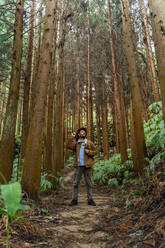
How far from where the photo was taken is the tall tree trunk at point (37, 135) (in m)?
3.96

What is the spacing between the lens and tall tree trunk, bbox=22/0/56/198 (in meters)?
3.96

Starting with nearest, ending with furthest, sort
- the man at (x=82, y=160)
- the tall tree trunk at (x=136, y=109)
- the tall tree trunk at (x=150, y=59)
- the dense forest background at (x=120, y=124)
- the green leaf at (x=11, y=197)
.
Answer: the green leaf at (x=11, y=197)
the dense forest background at (x=120, y=124)
the man at (x=82, y=160)
the tall tree trunk at (x=136, y=109)
the tall tree trunk at (x=150, y=59)

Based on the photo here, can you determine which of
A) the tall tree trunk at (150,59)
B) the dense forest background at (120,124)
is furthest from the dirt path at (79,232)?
the tall tree trunk at (150,59)

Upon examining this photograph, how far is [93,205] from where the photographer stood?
15.8ft

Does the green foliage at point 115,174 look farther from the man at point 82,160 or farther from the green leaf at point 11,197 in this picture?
the green leaf at point 11,197

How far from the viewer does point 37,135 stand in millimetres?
4113

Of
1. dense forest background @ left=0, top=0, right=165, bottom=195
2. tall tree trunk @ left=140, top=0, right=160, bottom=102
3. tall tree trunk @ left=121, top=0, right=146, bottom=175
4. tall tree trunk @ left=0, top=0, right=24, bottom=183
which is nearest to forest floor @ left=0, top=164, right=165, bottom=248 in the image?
dense forest background @ left=0, top=0, right=165, bottom=195

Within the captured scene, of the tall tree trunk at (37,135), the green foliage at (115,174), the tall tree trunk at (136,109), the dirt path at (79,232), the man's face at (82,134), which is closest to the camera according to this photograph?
the dirt path at (79,232)

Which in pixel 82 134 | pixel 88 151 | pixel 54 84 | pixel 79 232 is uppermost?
pixel 54 84

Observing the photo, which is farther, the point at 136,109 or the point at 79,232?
the point at 136,109

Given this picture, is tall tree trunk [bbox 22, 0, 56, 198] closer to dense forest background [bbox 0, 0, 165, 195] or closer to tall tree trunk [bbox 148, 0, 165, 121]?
dense forest background [bbox 0, 0, 165, 195]

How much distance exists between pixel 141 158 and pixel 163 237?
4.32 meters

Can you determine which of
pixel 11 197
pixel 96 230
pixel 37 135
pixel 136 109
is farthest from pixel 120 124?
pixel 11 197

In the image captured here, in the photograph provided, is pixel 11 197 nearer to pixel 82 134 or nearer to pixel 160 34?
pixel 160 34
